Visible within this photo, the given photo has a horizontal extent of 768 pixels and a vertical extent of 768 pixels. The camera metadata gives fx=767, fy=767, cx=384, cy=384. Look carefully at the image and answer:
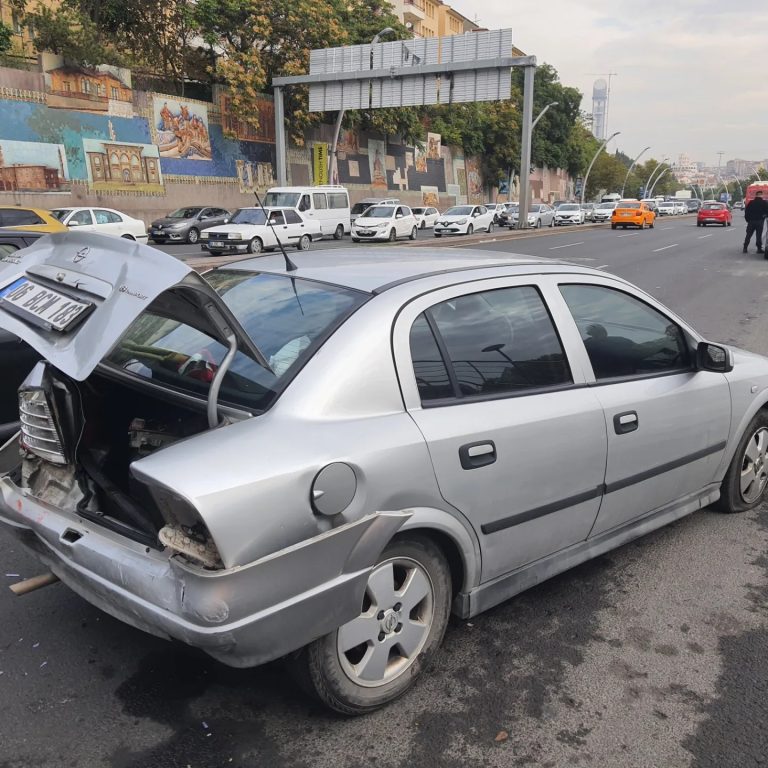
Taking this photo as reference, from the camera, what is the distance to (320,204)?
30.2m

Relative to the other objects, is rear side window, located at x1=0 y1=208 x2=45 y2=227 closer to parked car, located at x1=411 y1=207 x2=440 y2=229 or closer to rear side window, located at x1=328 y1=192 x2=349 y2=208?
rear side window, located at x1=328 y1=192 x2=349 y2=208

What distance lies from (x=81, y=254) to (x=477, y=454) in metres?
1.59

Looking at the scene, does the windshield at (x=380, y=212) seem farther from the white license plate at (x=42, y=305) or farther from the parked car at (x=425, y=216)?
the white license plate at (x=42, y=305)

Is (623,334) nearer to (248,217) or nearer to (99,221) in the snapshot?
(99,221)

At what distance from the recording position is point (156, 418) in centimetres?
308

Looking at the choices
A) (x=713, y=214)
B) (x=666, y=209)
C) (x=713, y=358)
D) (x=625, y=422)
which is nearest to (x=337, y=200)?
(x=713, y=214)

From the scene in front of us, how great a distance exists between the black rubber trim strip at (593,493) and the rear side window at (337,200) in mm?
28258

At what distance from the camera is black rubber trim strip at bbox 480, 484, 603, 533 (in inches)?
114

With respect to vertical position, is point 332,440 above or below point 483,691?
above

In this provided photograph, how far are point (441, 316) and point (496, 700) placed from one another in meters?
1.43

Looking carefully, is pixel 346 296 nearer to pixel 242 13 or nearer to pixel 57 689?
pixel 57 689

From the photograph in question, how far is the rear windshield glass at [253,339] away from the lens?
2.69 m

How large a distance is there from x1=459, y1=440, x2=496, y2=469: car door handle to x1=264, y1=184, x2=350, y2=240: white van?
85.6ft

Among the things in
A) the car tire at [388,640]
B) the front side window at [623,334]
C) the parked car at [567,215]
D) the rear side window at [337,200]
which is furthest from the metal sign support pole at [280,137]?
the car tire at [388,640]
